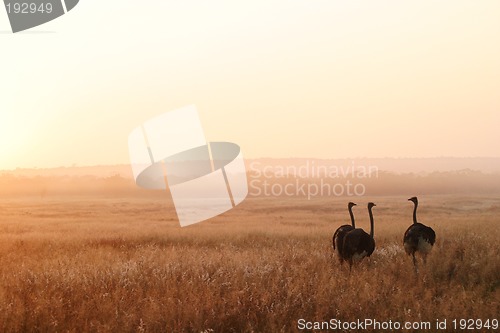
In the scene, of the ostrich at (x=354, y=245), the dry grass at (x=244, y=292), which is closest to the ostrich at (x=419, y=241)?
the dry grass at (x=244, y=292)

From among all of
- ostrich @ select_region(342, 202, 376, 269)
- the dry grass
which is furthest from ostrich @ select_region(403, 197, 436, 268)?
ostrich @ select_region(342, 202, 376, 269)

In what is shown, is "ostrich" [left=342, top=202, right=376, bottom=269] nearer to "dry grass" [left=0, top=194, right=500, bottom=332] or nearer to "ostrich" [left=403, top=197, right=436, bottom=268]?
"dry grass" [left=0, top=194, right=500, bottom=332]

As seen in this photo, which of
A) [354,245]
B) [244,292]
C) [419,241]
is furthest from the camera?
[419,241]

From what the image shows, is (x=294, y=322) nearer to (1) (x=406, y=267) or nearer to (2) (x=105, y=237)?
(1) (x=406, y=267)

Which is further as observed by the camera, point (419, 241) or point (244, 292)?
point (419, 241)

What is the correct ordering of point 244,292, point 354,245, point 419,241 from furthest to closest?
point 419,241 → point 354,245 → point 244,292

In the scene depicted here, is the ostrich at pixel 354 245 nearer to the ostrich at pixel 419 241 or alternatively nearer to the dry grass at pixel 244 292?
the dry grass at pixel 244 292

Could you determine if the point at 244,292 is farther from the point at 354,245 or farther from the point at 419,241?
the point at 419,241

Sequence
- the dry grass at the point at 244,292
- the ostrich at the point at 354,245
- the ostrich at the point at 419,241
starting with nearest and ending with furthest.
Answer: the dry grass at the point at 244,292
the ostrich at the point at 354,245
the ostrich at the point at 419,241

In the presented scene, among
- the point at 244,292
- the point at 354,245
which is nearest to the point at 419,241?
the point at 354,245

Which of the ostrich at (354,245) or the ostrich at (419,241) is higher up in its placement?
the ostrich at (354,245)

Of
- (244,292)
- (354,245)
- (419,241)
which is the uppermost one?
(244,292)

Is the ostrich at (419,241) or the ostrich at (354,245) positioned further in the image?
the ostrich at (419,241)

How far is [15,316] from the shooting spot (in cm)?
743
